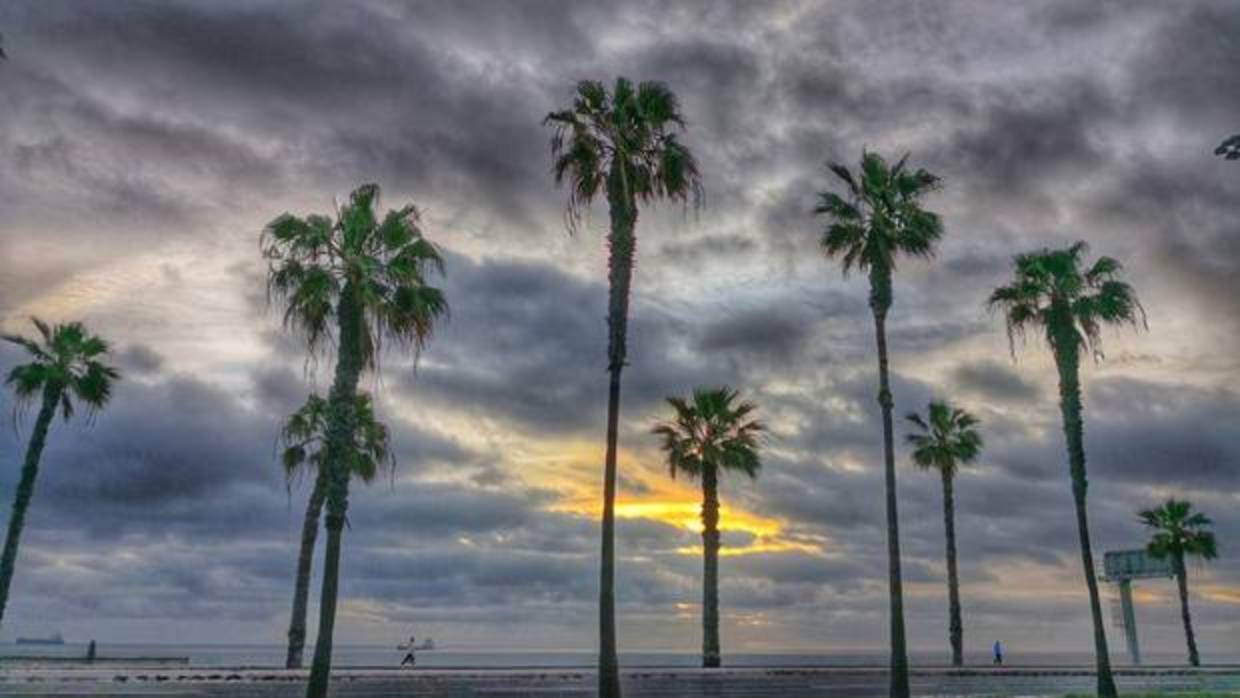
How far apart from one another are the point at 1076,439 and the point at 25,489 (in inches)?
1754

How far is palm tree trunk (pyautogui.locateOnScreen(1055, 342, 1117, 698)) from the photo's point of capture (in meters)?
38.6

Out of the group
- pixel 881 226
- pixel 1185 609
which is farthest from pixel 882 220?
pixel 1185 609

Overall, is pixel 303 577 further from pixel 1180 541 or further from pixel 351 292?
pixel 1180 541

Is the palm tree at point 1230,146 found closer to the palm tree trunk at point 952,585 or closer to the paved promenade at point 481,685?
the paved promenade at point 481,685

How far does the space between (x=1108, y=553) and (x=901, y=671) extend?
79.9 m

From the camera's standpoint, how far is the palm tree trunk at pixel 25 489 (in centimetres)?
4512

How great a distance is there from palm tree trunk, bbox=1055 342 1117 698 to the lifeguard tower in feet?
198

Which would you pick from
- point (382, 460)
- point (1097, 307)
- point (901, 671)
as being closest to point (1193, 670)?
point (1097, 307)

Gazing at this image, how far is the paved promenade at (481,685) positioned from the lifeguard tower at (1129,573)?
45640mm

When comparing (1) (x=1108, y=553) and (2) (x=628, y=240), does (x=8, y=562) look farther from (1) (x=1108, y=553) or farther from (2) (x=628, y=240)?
(1) (x=1108, y=553)

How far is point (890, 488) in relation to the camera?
1344 inches

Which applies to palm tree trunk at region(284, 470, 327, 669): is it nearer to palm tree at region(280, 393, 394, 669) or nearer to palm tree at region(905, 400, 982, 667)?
palm tree at region(280, 393, 394, 669)

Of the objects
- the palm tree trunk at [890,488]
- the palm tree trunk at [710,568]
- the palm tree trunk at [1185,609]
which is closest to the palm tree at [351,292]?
the palm tree trunk at [890,488]

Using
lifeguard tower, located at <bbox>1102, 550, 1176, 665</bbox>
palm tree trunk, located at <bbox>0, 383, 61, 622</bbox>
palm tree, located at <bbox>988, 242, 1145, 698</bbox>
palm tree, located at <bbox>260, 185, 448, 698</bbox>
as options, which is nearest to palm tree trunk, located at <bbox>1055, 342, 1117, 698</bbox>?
palm tree, located at <bbox>988, 242, 1145, 698</bbox>
